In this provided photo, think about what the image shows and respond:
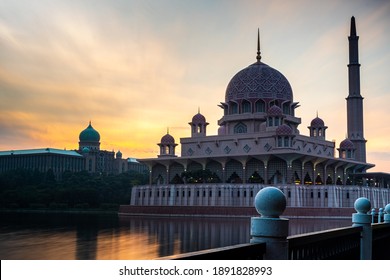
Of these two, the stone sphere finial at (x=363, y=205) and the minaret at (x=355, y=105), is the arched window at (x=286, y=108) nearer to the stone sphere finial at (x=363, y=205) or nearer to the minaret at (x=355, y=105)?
the minaret at (x=355, y=105)

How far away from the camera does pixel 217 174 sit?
4941cm

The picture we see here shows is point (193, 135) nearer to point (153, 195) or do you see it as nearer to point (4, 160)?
point (153, 195)

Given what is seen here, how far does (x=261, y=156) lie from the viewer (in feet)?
150

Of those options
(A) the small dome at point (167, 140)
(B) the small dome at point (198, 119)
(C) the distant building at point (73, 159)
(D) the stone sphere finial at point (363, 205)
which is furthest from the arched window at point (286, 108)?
(D) the stone sphere finial at point (363, 205)

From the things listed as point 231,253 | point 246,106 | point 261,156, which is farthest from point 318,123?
point 231,253

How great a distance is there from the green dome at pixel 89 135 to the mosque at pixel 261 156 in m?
47.9

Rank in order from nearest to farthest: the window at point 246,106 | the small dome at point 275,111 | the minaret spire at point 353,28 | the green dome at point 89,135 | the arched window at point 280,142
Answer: the arched window at point 280,142, the small dome at point 275,111, the window at point 246,106, the minaret spire at point 353,28, the green dome at point 89,135

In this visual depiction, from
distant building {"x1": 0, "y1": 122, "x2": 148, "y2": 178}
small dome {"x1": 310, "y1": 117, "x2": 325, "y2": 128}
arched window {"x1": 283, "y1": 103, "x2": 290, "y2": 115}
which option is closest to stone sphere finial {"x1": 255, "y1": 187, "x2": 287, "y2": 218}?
arched window {"x1": 283, "y1": 103, "x2": 290, "y2": 115}

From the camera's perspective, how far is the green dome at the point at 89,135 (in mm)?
99375

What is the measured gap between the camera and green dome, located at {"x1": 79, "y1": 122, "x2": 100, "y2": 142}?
9938cm

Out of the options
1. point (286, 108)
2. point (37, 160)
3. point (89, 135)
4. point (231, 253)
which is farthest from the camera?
point (89, 135)

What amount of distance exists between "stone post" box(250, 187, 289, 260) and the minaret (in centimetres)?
5207

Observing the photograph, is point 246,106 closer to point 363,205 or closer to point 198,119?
point 198,119

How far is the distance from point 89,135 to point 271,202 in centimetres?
9763
